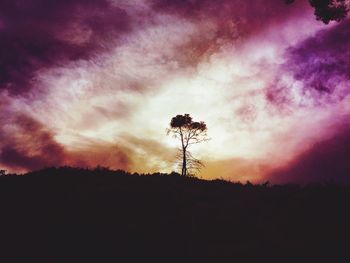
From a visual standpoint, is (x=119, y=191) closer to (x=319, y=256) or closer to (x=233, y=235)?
(x=233, y=235)

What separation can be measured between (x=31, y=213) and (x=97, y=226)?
353cm

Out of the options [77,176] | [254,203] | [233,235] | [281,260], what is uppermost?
[77,176]

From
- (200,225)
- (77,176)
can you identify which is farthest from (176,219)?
(77,176)

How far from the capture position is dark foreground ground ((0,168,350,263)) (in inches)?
416

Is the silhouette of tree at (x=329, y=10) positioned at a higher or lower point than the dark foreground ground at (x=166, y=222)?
higher

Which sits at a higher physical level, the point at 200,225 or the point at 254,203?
the point at 254,203

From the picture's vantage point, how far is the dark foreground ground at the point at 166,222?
10578 mm

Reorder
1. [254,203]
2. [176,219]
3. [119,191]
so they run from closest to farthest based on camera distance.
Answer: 1. [176,219]
2. [254,203]
3. [119,191]

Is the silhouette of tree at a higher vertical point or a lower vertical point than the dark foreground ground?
higher

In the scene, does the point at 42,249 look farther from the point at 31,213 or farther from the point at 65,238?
the point at 31,213

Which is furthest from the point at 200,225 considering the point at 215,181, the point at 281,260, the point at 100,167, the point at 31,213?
the point at 100,167

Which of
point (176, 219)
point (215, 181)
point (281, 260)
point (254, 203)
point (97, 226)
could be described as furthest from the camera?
point (215, 181)

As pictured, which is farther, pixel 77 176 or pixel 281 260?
pixel 77 176

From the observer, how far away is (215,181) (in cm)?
2248
